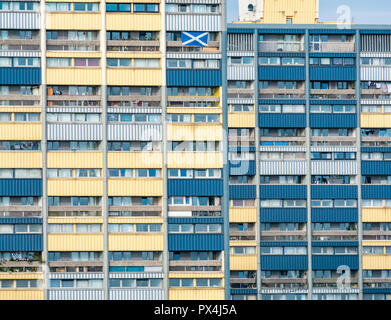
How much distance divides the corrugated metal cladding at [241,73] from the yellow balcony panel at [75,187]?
21.8 metres

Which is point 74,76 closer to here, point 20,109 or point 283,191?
point 20,109

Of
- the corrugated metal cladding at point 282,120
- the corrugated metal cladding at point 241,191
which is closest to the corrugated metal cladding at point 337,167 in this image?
the corrugated metal cladding at point 282,120

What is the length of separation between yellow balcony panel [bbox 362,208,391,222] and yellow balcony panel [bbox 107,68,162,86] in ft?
89.7

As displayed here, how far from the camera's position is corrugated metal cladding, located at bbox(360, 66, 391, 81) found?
289 ft

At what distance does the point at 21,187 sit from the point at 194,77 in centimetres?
1729

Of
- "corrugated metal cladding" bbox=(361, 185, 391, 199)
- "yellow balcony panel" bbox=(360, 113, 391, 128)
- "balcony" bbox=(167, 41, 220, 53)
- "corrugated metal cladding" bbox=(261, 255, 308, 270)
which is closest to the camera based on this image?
"balcony" bbox=(167, 41, 220, 53)

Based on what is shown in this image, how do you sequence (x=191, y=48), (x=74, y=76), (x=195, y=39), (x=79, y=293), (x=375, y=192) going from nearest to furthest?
(x=79, y=293) → (x=74, y=76) → (x=195, y=39) → (x=191, y=48) → (x=375, y=192)

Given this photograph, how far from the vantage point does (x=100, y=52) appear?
73750 mm

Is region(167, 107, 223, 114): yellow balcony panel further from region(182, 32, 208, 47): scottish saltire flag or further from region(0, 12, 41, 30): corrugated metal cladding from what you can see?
region(0, 12, 41, 30): corrugated metal cladding

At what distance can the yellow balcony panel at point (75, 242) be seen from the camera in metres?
72.4

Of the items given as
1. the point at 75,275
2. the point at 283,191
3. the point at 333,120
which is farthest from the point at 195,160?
the point at 333,120

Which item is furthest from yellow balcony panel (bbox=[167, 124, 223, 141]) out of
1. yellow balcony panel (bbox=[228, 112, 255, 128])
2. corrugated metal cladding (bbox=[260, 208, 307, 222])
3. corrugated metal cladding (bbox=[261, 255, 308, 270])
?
corrugated metal cladding (bbox=[261, 255, 308, 270])

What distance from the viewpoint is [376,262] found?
88000 millimetres

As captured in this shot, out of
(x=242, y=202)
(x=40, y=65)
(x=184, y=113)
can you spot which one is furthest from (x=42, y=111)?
(x=242, y=202)
